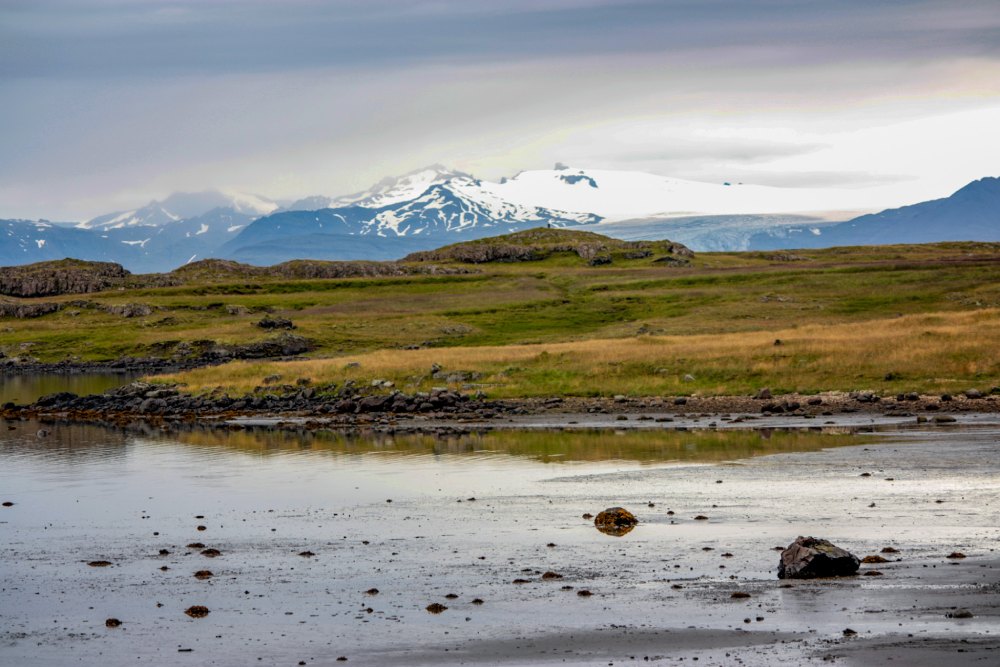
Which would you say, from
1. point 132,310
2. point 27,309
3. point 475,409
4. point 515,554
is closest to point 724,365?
point 475,409

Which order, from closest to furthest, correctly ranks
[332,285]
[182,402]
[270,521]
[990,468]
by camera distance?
[270,521] → [990,468] → [182,402] → [332,285]

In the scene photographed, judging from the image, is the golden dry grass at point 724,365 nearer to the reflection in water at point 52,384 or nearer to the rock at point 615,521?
the reflection in water at point 52,384

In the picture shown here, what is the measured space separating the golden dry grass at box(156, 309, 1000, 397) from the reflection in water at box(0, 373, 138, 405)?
14074mm

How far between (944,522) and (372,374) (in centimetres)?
5620

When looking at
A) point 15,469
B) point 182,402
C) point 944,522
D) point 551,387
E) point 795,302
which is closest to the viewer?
point 944,522

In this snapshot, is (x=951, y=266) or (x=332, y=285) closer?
(x=951, y=266)

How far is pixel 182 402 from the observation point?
8206 centimetres

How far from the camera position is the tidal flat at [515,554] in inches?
861

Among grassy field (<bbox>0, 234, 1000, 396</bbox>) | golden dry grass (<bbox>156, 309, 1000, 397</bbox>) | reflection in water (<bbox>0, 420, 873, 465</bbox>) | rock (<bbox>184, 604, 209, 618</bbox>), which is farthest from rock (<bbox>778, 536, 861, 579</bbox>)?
grassy field (<bbox>0, 234, 1000, 396</bbox>)

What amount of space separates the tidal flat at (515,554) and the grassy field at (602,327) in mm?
16983

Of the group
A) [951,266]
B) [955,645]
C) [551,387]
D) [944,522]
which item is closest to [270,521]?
[944,522]

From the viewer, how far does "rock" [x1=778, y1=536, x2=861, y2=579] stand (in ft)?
84.1

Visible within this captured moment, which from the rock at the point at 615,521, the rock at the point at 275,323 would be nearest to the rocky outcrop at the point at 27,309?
the rock at the point at 275,323

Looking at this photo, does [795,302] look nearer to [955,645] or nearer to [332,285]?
[332,285]
